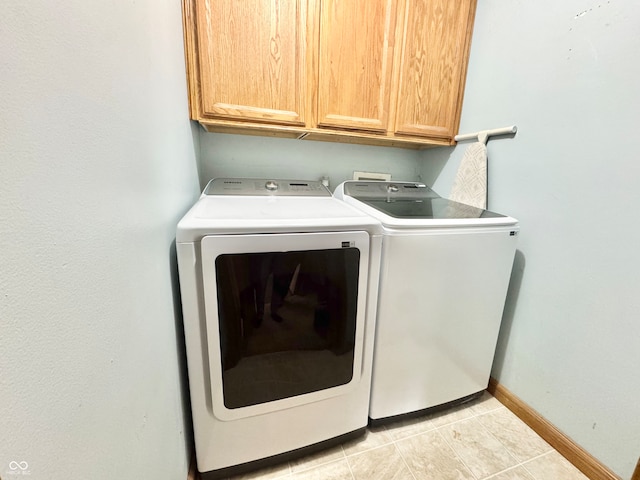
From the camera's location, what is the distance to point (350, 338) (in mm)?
1033

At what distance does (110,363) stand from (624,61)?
179cm

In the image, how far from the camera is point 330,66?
1330 mm

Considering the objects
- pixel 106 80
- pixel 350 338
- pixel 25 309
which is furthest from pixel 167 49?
pixel 350 338

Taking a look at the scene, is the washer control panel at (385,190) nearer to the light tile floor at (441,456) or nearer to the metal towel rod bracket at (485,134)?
the metal towel rod bracket at (485,134)

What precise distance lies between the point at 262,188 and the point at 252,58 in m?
0.61

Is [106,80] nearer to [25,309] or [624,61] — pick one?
[25,309]

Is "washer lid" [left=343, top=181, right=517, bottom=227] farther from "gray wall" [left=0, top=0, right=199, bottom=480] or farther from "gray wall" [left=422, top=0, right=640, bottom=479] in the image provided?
"gray wall" [left=0, top=0, right=199, bottom=480]

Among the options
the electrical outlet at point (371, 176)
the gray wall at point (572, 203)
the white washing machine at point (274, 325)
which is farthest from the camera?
the electrical outlet at point (371, 176)

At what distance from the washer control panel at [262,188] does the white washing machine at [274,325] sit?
0.89 feet

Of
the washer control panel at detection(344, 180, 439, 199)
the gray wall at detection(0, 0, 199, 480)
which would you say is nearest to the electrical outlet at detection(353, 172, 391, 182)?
the washer control panel at detection(344, 180, 439, 199)

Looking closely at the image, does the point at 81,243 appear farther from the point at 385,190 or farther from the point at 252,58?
the point at 385,190

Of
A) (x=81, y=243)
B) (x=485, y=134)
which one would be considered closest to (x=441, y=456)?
(x=81, y=243)

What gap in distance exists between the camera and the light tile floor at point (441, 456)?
1069mm

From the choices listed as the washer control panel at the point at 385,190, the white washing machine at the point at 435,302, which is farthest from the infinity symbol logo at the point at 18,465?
the washer control panel at the point at 385,190
